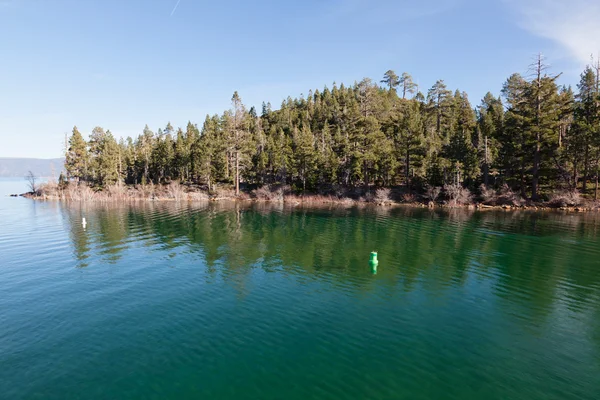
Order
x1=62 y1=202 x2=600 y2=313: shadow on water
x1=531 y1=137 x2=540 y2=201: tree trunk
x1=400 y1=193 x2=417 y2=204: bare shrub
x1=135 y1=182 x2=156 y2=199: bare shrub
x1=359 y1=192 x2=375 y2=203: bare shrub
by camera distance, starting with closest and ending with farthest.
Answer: x1=62 y1=202 x2=600 y2=313: shadow on water < x1=531 y1=137 x2=540 y2=201: tree trunk < x1=400 y1=193 x2=417 y2=204: bare shrub < x1=359 y1=192 x2=375 y2=203: bare shrub < x1=135 y1=182 x2=156 y2=199: bare shrub

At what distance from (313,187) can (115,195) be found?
5148 centimetres

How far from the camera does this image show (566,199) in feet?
194

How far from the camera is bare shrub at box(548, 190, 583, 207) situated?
194 feet

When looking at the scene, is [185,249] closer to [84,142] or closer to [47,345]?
[47,345]

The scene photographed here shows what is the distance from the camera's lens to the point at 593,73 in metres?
71.9

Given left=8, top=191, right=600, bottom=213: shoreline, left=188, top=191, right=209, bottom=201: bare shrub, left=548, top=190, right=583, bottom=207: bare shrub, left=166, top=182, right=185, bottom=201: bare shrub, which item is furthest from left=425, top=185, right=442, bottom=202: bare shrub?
left=166, top=182, right=185, bottom=201: bare shrub

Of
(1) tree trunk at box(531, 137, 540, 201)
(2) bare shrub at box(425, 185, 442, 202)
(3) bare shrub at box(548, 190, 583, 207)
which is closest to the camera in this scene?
(3) bare shrub at box(548, 190, 583, 207)

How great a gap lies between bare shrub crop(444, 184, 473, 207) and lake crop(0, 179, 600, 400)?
116ft

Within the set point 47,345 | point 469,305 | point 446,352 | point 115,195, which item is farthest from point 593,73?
point 115,195

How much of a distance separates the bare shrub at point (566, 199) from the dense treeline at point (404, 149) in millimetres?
2740

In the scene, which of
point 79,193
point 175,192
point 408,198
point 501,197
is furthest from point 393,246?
point 79,193

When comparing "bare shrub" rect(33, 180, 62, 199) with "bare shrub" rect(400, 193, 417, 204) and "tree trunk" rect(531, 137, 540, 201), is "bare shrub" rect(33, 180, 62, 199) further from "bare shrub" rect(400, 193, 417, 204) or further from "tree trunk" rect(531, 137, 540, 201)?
"tree trunk" rect(531, 137, 540, 201)

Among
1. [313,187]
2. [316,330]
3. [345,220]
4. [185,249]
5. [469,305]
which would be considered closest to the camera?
[316,330]

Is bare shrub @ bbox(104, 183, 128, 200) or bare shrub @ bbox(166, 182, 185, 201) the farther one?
bare shrub @ bbox(104, 183, 128, 200)
